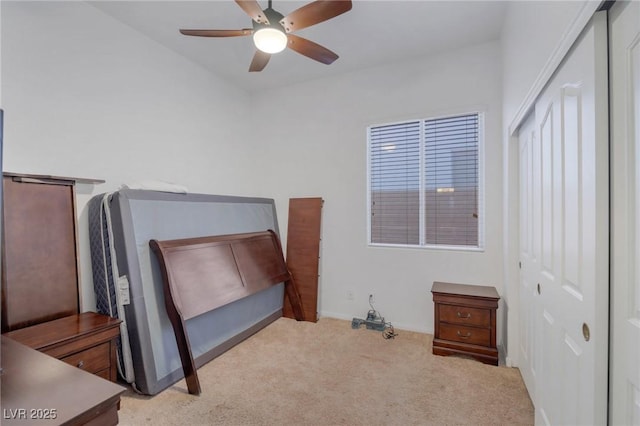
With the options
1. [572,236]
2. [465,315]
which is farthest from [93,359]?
[465,315]

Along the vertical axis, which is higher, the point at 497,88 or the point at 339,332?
the point at 497,88

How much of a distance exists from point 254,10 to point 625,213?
2089 mm

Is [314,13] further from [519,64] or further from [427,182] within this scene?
[427,182]

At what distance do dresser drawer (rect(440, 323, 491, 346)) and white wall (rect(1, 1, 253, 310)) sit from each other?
9.63ft

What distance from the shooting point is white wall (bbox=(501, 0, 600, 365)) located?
1236 mm

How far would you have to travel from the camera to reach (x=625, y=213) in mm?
961

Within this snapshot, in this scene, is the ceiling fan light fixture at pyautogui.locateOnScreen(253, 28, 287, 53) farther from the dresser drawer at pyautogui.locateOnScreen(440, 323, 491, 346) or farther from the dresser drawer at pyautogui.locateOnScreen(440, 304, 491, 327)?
the dresser drawer at pyautogui.locateOnScreen(440, 323, 491, 346)

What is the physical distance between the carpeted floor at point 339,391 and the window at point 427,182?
114 cm

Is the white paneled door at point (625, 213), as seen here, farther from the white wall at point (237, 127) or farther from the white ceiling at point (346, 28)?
the white wall at point (237, 127)

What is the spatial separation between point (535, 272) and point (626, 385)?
1.00m

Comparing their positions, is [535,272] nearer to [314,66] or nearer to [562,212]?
[562,212]

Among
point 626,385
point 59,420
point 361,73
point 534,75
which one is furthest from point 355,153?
point 59,420

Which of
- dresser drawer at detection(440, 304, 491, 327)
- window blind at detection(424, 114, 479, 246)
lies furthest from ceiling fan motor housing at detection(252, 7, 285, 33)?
dresser drawer at detection(440, 304, 491, 327)

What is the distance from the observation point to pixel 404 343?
293 cm
